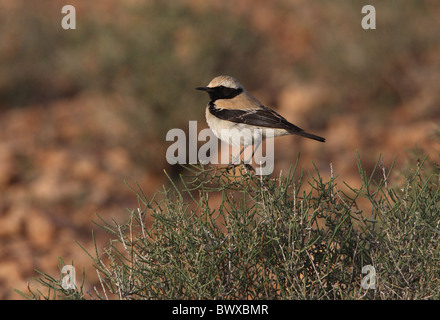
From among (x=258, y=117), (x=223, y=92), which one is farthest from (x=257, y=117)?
(x=223, y=92)

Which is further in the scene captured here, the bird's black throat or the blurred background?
the blurred background

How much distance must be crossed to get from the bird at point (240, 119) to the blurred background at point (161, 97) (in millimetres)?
3146

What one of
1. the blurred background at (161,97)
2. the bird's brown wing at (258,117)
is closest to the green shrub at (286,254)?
the bird's brown wing at (258,117)

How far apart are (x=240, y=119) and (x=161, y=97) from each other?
5.00 metres

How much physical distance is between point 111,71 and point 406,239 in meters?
7.65

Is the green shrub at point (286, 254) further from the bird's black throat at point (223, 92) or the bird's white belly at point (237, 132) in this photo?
the bird's black throat at point (223, 92)

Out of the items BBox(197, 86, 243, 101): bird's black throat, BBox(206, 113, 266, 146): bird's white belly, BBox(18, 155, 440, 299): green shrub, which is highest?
BBox(197, 86, 243, 101): bird's black throat

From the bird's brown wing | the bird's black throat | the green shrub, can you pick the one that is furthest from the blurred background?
the green shrub

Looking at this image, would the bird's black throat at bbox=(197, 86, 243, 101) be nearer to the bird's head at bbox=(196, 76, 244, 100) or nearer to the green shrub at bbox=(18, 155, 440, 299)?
the bird's head at bbox=(196, 76, 244, 100)

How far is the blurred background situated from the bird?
3146 mm

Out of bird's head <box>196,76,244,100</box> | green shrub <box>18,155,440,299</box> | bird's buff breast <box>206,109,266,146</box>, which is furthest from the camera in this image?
bird's head <box>196,76,244,100</box>

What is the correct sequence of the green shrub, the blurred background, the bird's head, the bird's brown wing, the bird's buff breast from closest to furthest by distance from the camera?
1. the green shrub
2. the bird's brown wing
3. the bird's buff breast
4. the bird's head
5. the blurred background

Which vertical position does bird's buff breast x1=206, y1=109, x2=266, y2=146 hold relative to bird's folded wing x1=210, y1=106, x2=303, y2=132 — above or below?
below

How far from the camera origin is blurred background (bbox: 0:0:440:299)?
8.80m
